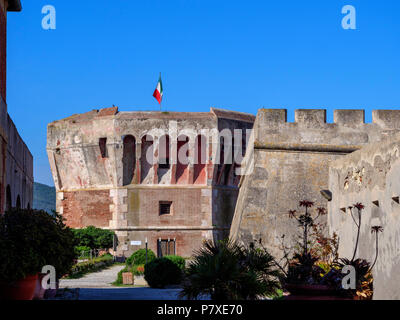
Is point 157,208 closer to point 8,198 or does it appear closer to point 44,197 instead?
point 8,198

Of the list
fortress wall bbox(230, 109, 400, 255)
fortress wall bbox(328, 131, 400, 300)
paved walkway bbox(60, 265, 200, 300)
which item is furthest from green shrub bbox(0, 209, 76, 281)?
fortress wall bbox(230, 109, 400, 255)

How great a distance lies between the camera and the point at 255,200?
59.0 feet

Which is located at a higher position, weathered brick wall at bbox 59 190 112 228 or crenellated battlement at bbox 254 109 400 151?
crenellated battlement at bbox 254 109 400 151

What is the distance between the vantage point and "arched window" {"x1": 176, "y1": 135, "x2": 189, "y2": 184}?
39.8 metres

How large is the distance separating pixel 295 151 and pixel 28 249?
8.97 meters

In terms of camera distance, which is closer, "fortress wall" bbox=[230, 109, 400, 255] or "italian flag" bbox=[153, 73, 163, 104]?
"fortress wall" bbox=[230, 109, 400, 255]

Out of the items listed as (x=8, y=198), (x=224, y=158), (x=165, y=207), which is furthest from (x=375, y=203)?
(x=165, y=207)

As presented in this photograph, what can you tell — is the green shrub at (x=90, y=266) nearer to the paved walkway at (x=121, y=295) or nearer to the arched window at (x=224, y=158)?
the arched window at (x=224, y=158)

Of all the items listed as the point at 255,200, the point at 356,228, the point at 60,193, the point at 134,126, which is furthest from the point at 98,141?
the point at 356,228

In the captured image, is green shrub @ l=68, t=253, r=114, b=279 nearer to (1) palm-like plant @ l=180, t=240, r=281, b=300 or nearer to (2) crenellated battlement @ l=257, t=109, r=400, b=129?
(2) crenellated battlement @ l=257, t=109, r=400, b=129

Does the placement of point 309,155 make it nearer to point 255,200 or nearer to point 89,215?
point 255,200

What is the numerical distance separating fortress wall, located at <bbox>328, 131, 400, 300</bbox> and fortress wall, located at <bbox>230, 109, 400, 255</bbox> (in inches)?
138

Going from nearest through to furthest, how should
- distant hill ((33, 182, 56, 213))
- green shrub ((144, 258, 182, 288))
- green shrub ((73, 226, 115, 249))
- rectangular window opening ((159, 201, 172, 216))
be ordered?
green shrub ((144, 258, 182, 288))
green shrub ((73, 226, 115, 249))
rectangular window opening ((159, 201, 172, 216))
distant hill ((33, 182, 56, 213))
